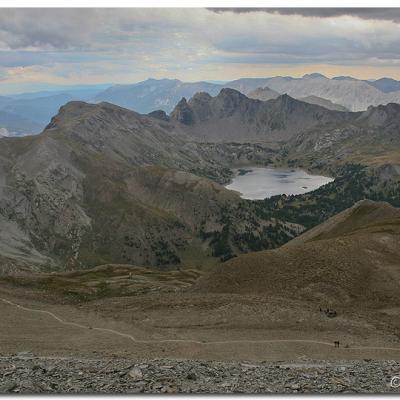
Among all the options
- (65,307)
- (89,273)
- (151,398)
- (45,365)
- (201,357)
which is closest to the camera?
(151,398)

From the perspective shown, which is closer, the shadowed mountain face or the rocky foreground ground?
the rocky foreground ground

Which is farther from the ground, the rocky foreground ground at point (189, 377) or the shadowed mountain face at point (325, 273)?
the rocky foreground ground at point (189, 377)

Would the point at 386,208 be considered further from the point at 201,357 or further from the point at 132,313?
the point at 201,357

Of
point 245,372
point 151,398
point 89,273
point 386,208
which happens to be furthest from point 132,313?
point 386,208

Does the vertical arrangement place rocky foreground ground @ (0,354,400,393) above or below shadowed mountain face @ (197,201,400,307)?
above
